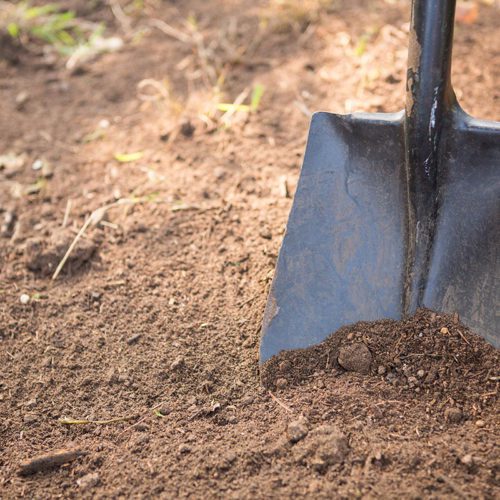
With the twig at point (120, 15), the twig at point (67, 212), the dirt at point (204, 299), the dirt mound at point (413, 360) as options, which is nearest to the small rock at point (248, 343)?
the dirt at point (204, 299)

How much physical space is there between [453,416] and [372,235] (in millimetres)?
537

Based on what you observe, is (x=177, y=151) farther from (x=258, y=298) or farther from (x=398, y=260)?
(x=398, y=260)

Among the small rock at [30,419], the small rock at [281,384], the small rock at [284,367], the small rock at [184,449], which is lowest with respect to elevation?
the small rock at [30,419]

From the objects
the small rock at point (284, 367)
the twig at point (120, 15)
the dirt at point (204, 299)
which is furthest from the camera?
the twig at point (120, 15)

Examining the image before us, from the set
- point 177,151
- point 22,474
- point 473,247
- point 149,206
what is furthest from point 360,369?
point 177,151

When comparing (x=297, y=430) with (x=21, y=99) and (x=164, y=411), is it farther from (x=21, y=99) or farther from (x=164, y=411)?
(x=21, y=99)

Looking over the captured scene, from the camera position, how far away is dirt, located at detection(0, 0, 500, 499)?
60.6 inches

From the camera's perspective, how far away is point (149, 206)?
7.98ft

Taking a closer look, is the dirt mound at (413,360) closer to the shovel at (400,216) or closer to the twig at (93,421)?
the shovel at (400,216)

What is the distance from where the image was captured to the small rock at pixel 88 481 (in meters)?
1.55

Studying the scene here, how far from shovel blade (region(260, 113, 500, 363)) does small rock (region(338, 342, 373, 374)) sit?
3.0 inches

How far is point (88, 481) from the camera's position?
1.56 meters

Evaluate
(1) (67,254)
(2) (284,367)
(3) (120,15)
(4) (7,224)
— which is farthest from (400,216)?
(3) (120,15)

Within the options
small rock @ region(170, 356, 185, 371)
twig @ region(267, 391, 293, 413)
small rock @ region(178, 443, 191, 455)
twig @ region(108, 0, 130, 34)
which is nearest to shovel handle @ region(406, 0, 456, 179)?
twig @ region(267, 391, 293, 413)
